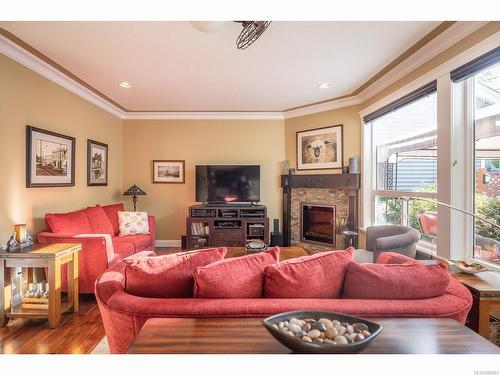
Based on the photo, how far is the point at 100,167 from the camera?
4.28 meters

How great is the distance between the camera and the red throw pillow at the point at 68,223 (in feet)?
9.27

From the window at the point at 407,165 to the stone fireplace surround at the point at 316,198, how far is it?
0.31 meters

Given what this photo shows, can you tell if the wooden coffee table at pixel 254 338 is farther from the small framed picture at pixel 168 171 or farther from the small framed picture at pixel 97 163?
the small framed picture at pixel 168 171

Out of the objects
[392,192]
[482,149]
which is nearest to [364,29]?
[482,149]

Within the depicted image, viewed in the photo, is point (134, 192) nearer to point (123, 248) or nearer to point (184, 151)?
point (184, 151)

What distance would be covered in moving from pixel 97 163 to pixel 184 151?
151cm

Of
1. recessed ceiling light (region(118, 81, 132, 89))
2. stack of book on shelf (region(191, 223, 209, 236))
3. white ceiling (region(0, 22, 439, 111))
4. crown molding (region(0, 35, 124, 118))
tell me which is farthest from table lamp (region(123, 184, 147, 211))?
recessed ceiling light (region(118, 81, 132, 89))

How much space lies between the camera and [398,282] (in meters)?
1.23

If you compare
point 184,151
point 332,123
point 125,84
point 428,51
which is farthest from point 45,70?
point 428,51

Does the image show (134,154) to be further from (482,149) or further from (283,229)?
(482,149)

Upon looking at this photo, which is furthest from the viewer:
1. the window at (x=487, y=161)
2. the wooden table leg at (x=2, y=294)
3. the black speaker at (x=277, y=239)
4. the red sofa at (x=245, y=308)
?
the black speaker at (x=277, y=239)

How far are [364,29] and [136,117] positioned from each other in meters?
4.21

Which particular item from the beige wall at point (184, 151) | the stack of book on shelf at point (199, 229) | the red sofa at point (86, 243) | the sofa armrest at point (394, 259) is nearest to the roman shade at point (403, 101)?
the beige wall at point (184, 151)

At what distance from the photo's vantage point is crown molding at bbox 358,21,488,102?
217 cm
